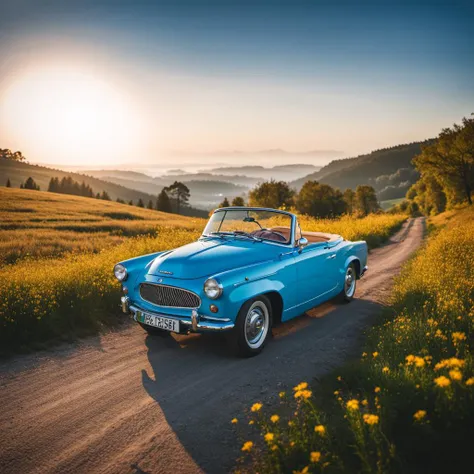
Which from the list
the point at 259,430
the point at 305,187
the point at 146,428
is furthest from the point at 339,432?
the point at 305,187

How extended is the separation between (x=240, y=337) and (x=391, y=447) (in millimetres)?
2444

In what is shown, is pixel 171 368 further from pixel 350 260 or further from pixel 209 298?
pixel 350 260

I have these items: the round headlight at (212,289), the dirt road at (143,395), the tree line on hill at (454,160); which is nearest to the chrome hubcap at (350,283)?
the dirt road at (143,395)

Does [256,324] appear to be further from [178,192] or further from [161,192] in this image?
[178,192]

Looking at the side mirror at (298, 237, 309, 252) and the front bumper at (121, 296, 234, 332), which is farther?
the side mirror at (298, 237, 309, 252)

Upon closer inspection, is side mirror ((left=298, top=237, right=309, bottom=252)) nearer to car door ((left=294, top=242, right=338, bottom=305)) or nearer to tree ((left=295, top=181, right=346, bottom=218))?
car door ((left=294, top=242, right=338, bottom=305))

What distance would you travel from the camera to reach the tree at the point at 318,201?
7162 cm

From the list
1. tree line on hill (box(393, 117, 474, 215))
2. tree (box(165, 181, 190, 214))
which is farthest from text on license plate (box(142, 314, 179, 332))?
tree (box(165, 181, 190, 214))

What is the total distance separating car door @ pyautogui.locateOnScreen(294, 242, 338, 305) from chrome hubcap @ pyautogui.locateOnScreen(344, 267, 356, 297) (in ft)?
2.30

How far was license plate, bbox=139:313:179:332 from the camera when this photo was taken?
4525 mm

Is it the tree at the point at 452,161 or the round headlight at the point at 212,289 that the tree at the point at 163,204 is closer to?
the tree at the point at 452,161

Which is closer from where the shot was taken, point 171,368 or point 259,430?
point 259,430

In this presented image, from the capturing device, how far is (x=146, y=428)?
10.8ft

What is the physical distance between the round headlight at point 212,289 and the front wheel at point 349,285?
3.62 metres
